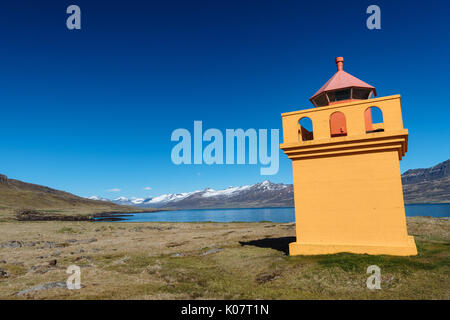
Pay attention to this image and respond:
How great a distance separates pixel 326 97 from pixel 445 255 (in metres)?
9.07

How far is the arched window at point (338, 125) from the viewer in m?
14.0

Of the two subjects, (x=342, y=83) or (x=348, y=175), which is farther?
(x=342, y=83)

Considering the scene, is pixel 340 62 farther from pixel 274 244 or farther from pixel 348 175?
pixel 274 244

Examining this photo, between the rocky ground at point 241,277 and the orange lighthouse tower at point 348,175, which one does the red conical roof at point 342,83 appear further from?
the rocky ground at point 241,277

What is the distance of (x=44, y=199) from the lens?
531ft

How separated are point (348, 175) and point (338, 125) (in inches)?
117

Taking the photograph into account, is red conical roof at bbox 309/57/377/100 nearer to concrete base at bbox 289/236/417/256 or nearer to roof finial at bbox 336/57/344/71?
roof finial at bbox 336/57/344/71

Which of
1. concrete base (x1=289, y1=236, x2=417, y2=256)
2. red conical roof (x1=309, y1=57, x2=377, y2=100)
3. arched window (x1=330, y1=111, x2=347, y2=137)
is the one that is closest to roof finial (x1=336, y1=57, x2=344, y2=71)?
red conical roof (x1=309, y1=57, x2=377, y2=100)

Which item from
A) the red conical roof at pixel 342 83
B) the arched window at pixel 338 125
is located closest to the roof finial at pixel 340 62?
the red conical roof at pixel 342 83

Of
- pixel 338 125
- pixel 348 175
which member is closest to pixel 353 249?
pixel 348 175

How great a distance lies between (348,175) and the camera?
12.6m

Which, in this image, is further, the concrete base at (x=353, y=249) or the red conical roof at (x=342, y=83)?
the red conical roof at (x=342, y=83)
